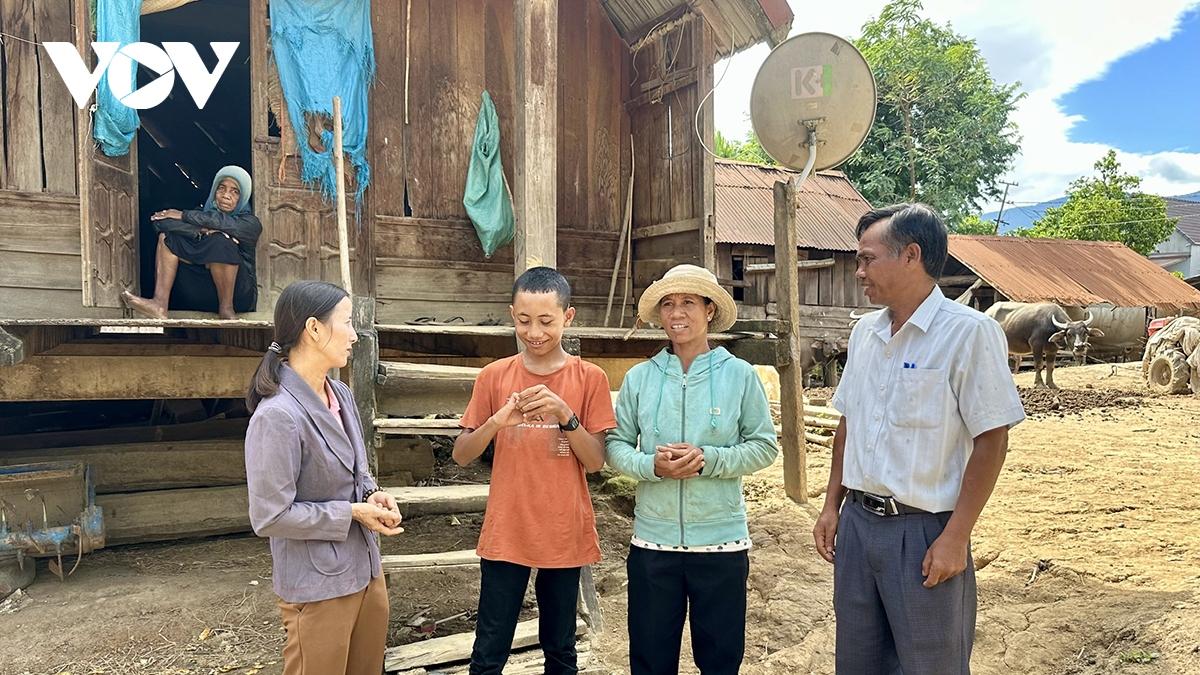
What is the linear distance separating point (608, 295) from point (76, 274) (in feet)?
12.8

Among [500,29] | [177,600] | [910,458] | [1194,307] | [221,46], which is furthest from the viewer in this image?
[1194,307]

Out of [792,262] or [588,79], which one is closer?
[792,262]

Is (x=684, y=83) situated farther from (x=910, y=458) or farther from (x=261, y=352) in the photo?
(x=910, y=458)

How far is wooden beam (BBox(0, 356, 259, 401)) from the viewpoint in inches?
173

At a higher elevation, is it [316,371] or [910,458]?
[316,371]

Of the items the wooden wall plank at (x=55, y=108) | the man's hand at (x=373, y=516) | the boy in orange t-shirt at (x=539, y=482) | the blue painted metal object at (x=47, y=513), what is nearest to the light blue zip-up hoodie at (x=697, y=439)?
the boy in orange t-shirt at (x=539, y=482)

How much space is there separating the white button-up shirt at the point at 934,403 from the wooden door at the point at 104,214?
177 inches

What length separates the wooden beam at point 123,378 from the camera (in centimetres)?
438

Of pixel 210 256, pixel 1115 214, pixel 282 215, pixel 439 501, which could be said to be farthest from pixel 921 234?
pixel 1115 214

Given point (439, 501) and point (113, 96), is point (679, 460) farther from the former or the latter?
point (113, 96)

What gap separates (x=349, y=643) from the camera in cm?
206

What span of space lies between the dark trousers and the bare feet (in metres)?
3.71

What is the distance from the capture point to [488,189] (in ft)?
18.7

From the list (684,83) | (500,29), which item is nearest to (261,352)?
(500,29)
